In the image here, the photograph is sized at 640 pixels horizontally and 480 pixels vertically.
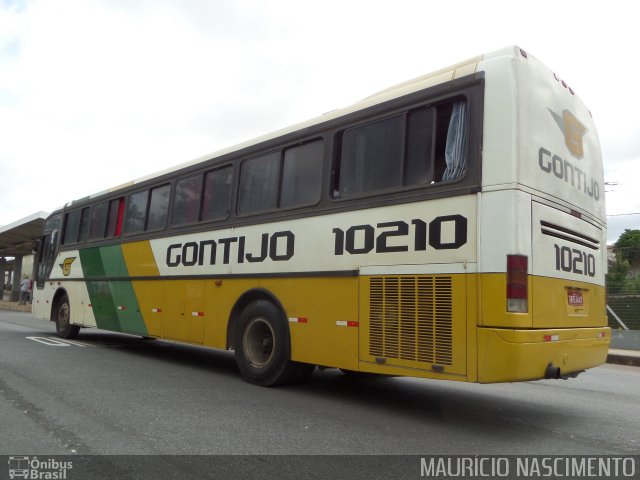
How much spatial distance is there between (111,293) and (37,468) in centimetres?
677

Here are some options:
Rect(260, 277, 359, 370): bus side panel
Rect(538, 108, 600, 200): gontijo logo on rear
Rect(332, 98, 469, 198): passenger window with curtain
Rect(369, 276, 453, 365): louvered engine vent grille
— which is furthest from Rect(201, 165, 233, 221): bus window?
Rect(538, 108, 600, 200): gontijo logo on rear

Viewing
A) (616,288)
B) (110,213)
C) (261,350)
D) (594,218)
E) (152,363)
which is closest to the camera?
(594,218)

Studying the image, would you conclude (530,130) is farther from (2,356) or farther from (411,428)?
(2,356)

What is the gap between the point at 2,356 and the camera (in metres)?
8.60

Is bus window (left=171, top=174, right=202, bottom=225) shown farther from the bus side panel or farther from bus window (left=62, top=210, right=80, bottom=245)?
bus window (left=62, top=210, right=80, bottom=245)

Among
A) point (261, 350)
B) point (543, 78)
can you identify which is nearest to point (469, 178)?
point (543, 78)

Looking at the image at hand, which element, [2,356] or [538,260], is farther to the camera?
[2,356]

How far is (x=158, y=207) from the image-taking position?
9.02 m

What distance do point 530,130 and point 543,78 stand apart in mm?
716

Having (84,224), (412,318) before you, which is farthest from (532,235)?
(84,224)

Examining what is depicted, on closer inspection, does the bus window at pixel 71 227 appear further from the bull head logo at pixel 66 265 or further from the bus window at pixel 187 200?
the bus window at pixel 187 200

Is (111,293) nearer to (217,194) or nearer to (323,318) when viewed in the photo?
(217,194)

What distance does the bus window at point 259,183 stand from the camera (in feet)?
22.6

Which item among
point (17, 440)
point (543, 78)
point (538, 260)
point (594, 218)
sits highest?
point (543, 78)
